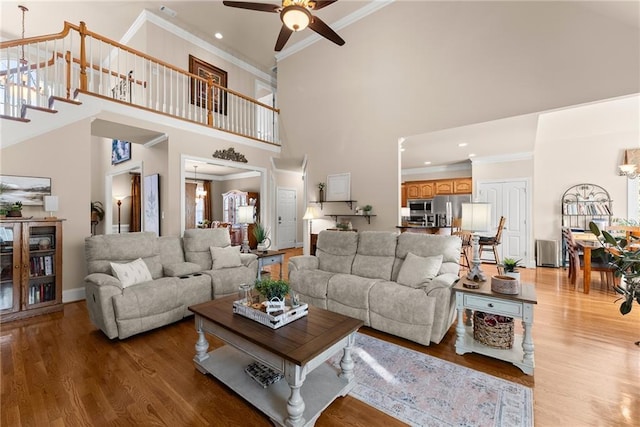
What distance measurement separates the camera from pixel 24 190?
138 inches

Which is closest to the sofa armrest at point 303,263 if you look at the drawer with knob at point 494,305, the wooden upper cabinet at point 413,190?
the drawer with knob at point 494,305

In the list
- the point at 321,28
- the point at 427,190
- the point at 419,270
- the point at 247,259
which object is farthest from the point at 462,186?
the point at 247,259

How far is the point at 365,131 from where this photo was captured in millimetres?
5453

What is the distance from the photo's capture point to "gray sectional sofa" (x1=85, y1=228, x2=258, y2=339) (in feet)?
8.69

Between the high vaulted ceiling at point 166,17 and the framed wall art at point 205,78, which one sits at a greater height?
the high vaulted ceiling at point 166,17

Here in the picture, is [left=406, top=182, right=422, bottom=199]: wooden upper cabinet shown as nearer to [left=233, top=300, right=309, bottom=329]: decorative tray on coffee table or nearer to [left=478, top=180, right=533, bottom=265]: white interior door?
[left=478, top=180, right=533, bottom=265]: white interior door

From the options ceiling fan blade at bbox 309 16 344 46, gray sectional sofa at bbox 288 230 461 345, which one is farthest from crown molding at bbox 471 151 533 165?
ceiling fan blade at bbox 309 16 344 46

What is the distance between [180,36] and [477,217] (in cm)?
720

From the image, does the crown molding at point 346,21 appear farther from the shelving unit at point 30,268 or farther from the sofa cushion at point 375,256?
the shelving unit at point 30,268

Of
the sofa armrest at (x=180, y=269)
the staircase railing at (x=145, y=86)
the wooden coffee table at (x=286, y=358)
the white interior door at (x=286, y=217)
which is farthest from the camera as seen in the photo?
the white interior door at (x=286, y=217)

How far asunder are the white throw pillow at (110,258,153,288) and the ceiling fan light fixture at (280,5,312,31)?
10.5ft

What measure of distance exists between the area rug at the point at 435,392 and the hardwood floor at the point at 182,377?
91 millimetres

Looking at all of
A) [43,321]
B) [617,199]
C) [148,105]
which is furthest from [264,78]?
[617,199]

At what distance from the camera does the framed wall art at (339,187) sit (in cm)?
571
